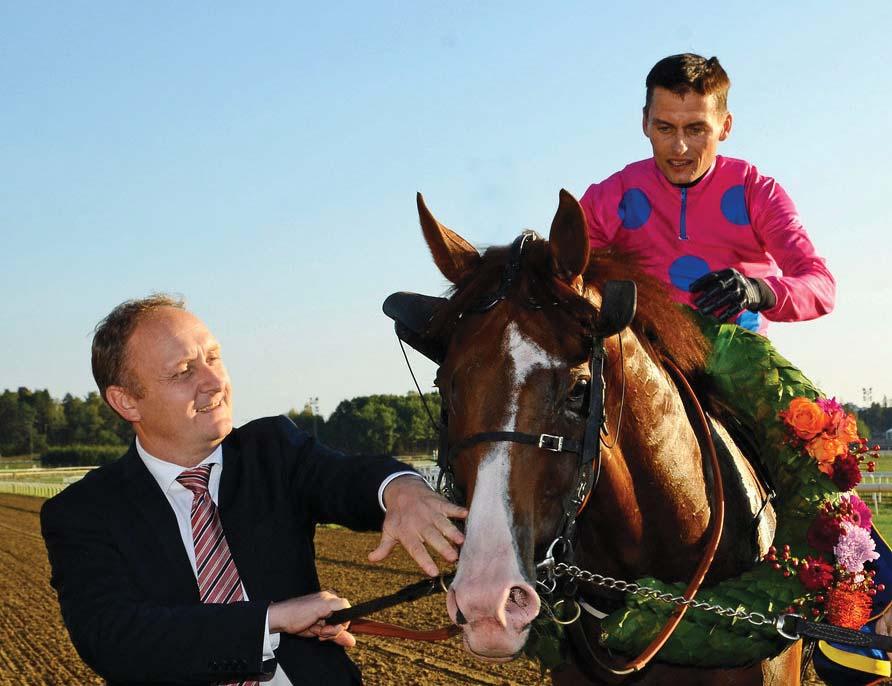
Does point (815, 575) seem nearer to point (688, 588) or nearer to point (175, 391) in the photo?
point (688, 588)

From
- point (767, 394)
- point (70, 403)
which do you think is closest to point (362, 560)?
point (767, 394)

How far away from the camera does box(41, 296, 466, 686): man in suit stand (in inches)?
85.6

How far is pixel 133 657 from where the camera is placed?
2180 mm

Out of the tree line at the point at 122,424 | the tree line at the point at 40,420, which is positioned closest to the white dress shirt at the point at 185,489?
A: the tree line at the point at 122,424

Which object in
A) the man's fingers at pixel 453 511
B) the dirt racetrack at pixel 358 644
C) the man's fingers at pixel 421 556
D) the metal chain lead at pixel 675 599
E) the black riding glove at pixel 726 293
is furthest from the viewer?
the dirt racetrack at pixel 358 644

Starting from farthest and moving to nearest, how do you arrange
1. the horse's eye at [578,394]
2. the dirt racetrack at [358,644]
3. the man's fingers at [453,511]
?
the dirt racetrack at [358,644], the horse's eye at [578,394], the man's fingers at [453,511]

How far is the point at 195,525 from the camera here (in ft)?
8.01

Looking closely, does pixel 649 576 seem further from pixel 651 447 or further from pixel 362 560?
pixel 362 560

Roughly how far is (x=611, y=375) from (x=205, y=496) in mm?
1200

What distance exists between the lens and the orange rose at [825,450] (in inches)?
115

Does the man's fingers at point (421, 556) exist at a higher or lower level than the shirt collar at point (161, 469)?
lower

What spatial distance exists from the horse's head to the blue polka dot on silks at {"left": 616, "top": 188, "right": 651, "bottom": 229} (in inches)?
47.5

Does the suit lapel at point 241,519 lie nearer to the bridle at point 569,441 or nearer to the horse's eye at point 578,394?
the bridle at point 569,441

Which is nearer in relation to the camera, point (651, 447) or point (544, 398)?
point (544, 398)
